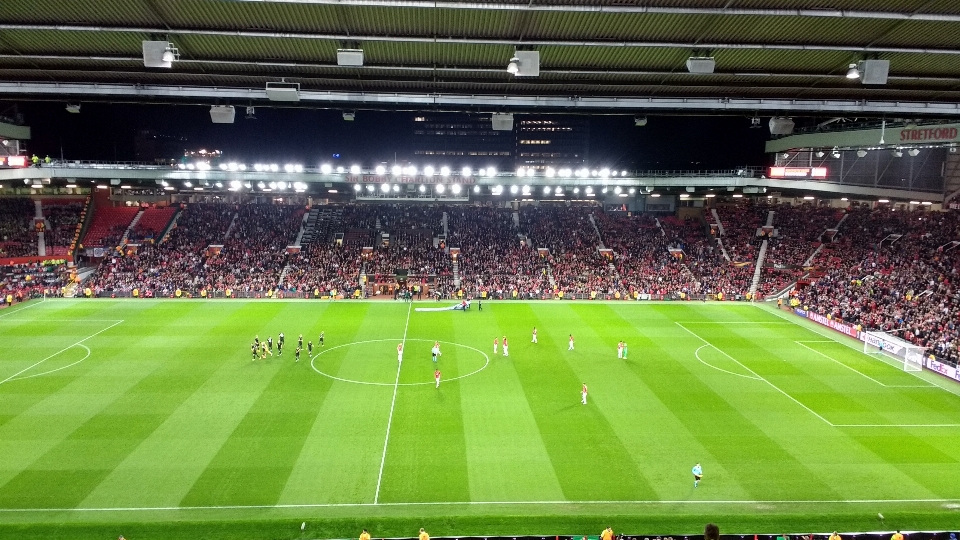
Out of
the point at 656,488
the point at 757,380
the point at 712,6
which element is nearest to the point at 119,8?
the point at 712,6

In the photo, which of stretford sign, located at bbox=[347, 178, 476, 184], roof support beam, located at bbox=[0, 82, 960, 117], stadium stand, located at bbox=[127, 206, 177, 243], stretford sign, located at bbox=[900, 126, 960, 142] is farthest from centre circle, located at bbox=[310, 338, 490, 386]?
stadium stand, located at bbox=[127, 206, 177, 243]

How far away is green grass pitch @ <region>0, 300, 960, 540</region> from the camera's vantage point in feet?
51.8

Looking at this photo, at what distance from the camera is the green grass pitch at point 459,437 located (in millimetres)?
15781

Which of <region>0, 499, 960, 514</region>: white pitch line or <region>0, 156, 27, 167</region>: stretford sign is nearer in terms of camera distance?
<region>0, 499, 960, 514</region>: white pitch line

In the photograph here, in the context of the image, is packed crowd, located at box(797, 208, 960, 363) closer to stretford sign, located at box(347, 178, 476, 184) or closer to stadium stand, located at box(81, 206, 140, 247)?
stretford sign, located at box(347, 178, 476, 184)

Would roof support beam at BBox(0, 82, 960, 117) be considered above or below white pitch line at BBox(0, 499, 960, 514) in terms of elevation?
above

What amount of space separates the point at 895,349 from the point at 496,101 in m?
27.8

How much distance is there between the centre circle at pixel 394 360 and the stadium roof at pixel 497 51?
13.1m

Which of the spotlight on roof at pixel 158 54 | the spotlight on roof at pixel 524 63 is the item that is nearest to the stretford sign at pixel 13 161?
the spotlight on roof at pixel 158 54

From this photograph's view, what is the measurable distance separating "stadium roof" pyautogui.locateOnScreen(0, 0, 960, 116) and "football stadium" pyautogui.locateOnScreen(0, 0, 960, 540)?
112mm

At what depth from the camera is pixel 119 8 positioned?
1210 cm

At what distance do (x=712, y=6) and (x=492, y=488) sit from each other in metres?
13.9

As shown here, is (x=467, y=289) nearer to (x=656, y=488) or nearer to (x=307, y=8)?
(x=656, y=488)

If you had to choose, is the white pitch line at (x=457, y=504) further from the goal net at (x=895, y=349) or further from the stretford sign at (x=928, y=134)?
the stretford sign at (x=928, y=134)
